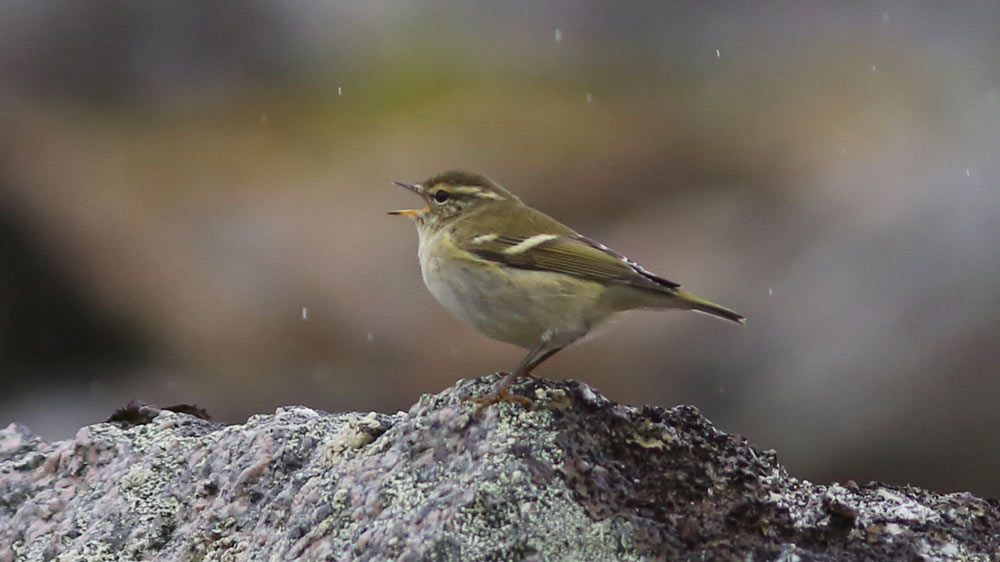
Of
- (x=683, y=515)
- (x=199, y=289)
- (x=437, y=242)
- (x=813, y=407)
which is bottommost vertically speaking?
(x=683, y=515)

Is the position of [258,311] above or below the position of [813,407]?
above

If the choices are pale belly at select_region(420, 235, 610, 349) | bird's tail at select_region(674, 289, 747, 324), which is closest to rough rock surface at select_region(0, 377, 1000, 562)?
pale belly at select_region(420, 235, 610, 349)

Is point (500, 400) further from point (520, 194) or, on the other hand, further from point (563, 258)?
point (520, 194)

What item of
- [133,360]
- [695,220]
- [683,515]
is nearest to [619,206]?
[695,220]

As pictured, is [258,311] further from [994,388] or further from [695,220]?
[994,388]

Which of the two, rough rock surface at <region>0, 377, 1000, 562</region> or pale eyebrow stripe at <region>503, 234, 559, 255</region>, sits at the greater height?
pale eyebrow stripe at <region>503, 234, 559, 255</region>

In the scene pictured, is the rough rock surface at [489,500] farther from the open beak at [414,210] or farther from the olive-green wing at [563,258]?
the open beak at [414,210]

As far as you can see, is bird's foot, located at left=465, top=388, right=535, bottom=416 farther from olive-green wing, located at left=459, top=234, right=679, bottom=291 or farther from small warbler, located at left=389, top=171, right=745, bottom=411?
olive-green wing, located at left=459, top=234, right=679, bottom=291
